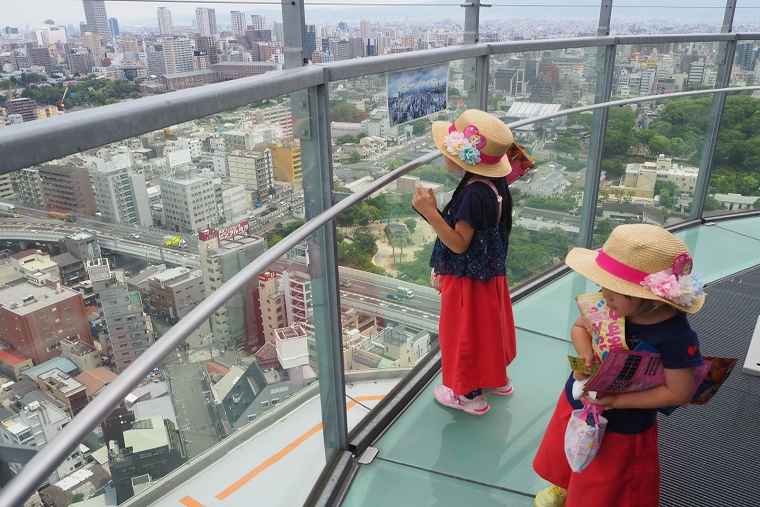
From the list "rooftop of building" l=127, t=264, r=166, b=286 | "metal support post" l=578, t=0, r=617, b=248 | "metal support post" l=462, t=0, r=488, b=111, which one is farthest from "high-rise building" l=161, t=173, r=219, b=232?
"metal support post" l=578, t=0, r=617, b=248

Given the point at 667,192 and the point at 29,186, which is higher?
the point at 29,186

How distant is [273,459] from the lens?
1907 mm

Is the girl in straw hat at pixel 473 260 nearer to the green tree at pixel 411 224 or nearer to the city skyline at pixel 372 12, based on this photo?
the green tree at pixel 411 224

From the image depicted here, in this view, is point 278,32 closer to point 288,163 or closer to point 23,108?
point 288,163

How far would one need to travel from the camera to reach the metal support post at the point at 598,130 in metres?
3.64

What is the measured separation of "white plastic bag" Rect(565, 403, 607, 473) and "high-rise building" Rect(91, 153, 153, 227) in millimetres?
1159

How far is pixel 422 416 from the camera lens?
105 inches

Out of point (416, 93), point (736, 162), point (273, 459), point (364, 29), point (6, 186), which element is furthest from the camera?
point (736, 162)

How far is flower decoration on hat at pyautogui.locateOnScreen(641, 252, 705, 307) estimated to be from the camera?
4.52 feet

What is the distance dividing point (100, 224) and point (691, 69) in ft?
14.0

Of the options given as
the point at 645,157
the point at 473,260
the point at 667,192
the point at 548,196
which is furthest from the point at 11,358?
the point at 667,192

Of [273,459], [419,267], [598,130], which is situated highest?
[598,130]

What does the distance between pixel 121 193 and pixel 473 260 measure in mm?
1420

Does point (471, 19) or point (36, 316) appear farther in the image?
point (471, 19)
